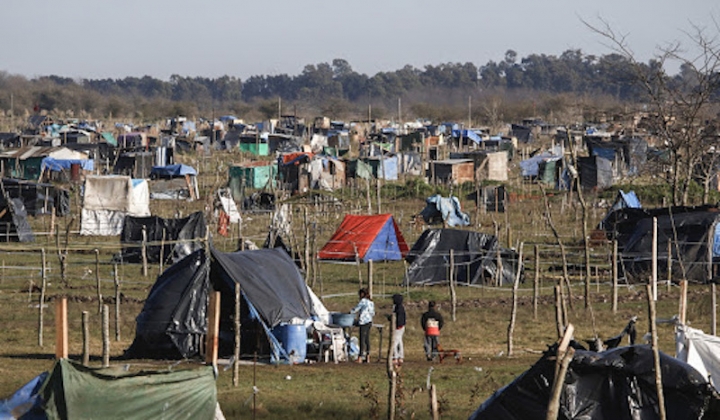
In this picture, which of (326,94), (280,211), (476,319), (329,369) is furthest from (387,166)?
(326,94)

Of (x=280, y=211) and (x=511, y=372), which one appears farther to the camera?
(x=280, y=211)

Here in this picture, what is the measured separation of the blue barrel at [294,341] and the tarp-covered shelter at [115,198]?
21.3 m

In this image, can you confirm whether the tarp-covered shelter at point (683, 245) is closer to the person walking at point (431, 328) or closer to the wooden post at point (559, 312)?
the person walking at point (431, 328)

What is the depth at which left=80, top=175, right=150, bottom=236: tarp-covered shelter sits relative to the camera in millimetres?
38719

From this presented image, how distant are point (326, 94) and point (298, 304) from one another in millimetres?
166912

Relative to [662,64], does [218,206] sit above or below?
below

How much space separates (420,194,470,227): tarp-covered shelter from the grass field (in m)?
0.93

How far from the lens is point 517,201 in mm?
43906

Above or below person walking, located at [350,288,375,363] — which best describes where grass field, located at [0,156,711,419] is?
below

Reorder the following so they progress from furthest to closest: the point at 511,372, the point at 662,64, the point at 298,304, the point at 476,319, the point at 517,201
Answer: the point at 517,201, the point at 662,64, the point at 476,319, the point at 298,304, the point at 511,372

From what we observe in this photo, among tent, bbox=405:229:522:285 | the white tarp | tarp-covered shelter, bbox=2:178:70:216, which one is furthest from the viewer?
tarp-covered shelter, bbox=2:178:70:216

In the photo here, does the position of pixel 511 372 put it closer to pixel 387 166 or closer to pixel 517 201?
pixel 517 201

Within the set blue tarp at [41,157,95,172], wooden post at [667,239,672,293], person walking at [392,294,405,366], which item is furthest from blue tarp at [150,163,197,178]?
person walking at [392,294,405,366]

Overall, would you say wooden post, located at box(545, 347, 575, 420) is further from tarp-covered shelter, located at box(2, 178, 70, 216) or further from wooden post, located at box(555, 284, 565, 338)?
tarp-covered shelter, located at box(2, 178, 70, 216)
